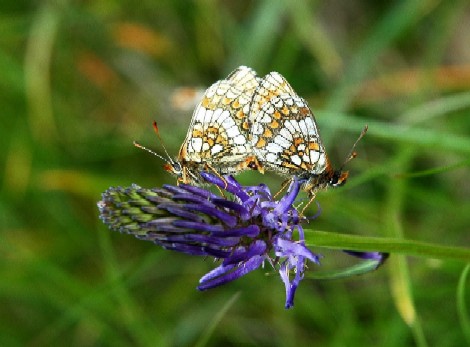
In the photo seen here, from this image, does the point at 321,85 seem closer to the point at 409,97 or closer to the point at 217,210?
the point at 409,97

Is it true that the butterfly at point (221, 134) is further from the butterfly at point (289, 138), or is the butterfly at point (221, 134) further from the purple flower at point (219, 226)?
the purple flower at point (219, 226)

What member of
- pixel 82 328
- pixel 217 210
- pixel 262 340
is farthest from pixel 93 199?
pixel 217 210

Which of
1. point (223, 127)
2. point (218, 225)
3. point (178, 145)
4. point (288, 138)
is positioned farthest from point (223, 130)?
point (178, 145)

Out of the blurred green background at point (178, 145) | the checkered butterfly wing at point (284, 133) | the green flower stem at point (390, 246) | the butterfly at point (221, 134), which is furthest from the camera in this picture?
the blurred green background at point (178, 145)

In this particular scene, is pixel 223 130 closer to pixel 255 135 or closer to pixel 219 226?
pixel 255 135

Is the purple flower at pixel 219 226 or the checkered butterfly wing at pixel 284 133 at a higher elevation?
the checkered butterfly wing at pixel 284 133

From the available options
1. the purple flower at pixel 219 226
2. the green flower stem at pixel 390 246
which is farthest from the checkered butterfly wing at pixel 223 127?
the green flower stem at pixel 390 246
